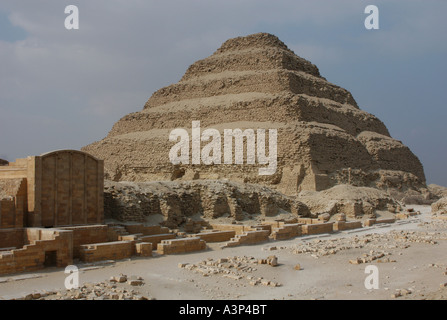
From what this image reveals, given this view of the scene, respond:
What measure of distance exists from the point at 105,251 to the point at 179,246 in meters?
2.32

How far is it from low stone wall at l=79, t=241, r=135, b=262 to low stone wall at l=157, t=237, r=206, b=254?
0.94 m

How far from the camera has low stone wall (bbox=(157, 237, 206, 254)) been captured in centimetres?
1237

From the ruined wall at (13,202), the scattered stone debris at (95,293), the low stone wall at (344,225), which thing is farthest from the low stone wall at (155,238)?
the low stone wall at (344,225)

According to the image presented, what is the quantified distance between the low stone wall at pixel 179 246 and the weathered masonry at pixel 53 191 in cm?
346

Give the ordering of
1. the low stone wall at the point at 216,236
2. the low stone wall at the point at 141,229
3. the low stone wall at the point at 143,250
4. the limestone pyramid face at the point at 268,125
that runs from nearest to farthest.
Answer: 1. the low stone wall at the point at 143,250
2. the low stone wall at the point at 216,236
3. the low stone wall at the point at 141,229
4. the limestone pyramid face at the point at 268,125

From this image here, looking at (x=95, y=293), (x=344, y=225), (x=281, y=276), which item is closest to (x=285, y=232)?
(x=344, y=225)

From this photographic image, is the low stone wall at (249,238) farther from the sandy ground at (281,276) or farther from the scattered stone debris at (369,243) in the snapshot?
the scattered stone debris at (369,243)

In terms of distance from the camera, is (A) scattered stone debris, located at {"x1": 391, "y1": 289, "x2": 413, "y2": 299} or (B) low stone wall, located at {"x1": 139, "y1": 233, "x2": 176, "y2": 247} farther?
(B) low stone wall, located at {"x1": 139, "y1": 233, "x2": 176, "y2": 247}

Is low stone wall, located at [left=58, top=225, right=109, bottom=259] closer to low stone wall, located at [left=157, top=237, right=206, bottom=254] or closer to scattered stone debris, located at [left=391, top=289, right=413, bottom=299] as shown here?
low stone wall, located at [left=157, top=237, right=206, bottom=254]

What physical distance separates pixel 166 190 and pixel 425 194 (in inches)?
1162

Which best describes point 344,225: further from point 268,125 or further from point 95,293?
point 268,125

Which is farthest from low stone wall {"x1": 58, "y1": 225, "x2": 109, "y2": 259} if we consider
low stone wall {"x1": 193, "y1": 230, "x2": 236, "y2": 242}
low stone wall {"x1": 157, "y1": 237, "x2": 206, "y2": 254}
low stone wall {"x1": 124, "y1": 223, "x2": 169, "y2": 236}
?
low stone wall {"x1": 193, "y1": 230, "x2": 236, "y2": 242}

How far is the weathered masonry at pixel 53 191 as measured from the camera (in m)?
12.9

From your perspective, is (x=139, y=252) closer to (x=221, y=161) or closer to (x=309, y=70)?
(x=221, y=161)
